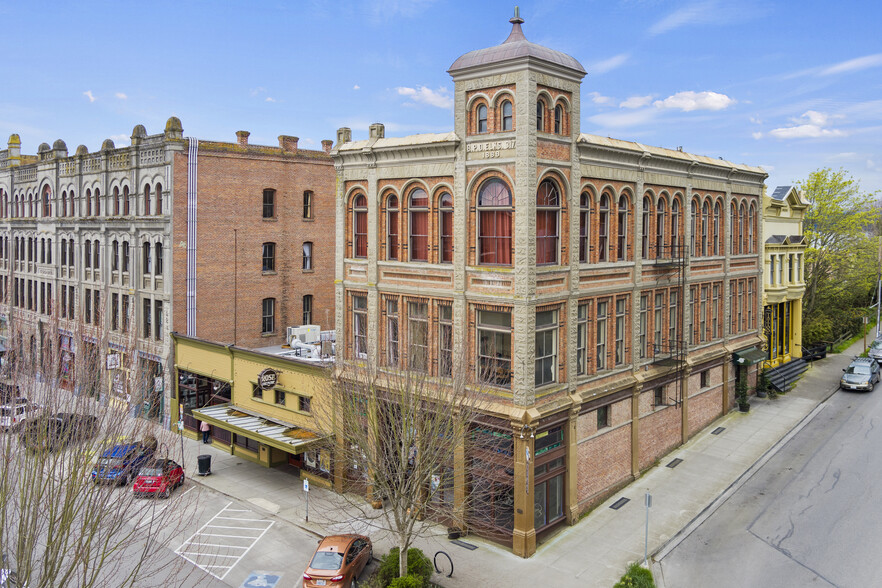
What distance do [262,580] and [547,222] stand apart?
47.9ft

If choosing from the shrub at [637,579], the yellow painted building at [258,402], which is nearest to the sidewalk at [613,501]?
the yellow painted building at [258,402]

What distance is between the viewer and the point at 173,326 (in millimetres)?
35812

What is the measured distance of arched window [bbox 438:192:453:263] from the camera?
24.1 m

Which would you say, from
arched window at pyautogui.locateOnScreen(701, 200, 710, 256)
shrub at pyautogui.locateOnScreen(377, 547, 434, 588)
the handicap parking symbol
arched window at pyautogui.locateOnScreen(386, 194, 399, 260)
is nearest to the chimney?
arched window at pyautogui.locateOnScreen(386, 194, 399, 260)

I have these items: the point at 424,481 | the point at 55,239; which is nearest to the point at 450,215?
the point at 424,481

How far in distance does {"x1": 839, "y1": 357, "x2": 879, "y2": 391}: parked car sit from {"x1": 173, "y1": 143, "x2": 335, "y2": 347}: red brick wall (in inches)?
1265

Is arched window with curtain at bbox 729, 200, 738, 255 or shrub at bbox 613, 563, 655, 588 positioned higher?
arched window with curtain at bbox 729, 200, 738, 255

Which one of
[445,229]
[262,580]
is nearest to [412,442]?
[262,580]

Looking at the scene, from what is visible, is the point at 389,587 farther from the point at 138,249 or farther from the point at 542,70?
the point at 138,249

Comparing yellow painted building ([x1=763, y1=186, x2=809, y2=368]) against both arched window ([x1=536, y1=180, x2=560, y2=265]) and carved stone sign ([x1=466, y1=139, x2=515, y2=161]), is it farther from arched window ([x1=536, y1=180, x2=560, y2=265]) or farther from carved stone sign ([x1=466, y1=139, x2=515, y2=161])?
carved stone sign ([x1=466, y1=139, x2=515, y2=161])

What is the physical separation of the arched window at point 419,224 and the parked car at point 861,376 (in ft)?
99.4

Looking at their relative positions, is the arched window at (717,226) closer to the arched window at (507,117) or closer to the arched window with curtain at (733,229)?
the arched window with curtain at (733,229)

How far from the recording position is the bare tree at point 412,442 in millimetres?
18938

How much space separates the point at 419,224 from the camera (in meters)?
25.0
